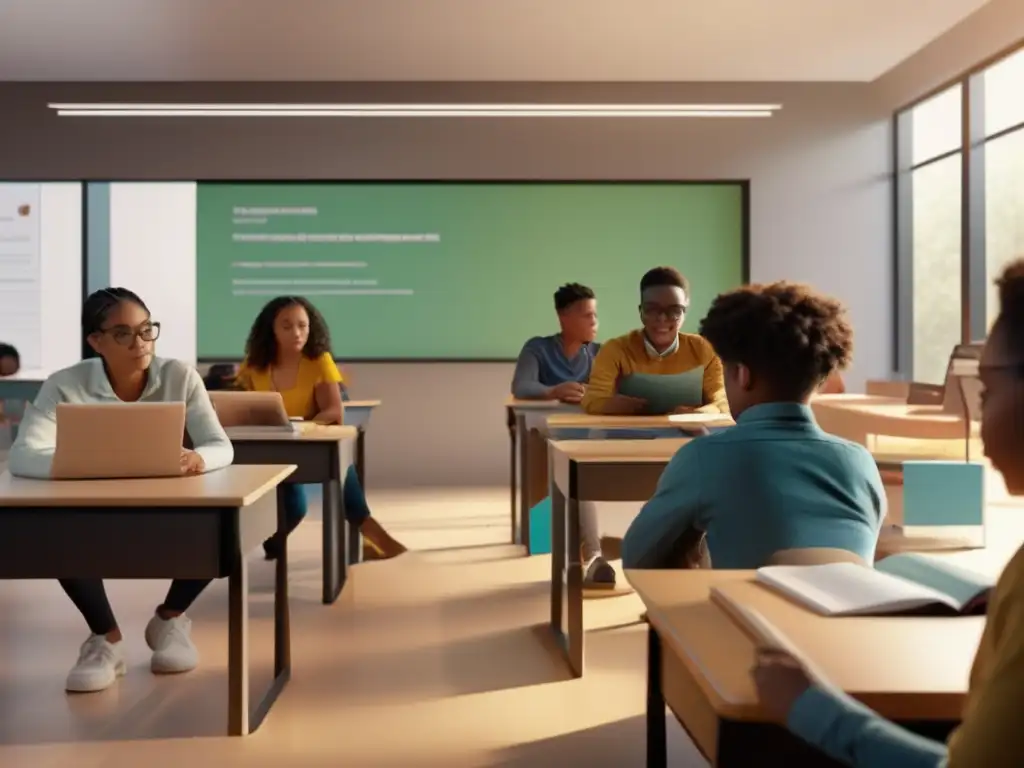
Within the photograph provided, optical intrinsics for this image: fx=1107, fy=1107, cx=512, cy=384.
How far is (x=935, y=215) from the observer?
317 inches

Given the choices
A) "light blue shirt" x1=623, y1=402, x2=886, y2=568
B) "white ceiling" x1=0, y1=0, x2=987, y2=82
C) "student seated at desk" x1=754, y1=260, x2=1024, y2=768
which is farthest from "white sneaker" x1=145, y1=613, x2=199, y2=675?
"white ceiling" x1=0, y1=0, x2=987, y2=82

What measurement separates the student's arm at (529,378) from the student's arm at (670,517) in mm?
3553

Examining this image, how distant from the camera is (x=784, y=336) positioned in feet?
6.64

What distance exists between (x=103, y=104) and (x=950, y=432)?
6.34 meters

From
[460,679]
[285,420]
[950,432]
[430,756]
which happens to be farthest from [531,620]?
[950,432]

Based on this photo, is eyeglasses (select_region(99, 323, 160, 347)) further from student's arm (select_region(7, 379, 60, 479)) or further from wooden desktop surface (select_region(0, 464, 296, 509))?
wooden desktop surface (select_region(0, 464, 296, 509))

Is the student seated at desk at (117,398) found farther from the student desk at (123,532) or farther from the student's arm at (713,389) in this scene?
the student's arm at (713,389)

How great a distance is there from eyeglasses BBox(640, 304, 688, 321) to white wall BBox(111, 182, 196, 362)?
16.1ft

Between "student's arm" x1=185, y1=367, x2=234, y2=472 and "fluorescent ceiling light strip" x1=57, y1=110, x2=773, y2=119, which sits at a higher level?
"fluorescent ceiling light strip" x1=57, y1=110, x2=773, y2=119

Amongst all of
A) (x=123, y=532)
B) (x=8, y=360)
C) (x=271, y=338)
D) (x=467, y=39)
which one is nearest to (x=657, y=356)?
(x=271, y=338)

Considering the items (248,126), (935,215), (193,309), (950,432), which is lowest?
(950,432)

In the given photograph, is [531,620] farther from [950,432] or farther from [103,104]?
[103,104]

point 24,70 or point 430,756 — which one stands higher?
point 24,70

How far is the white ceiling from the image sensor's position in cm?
642
